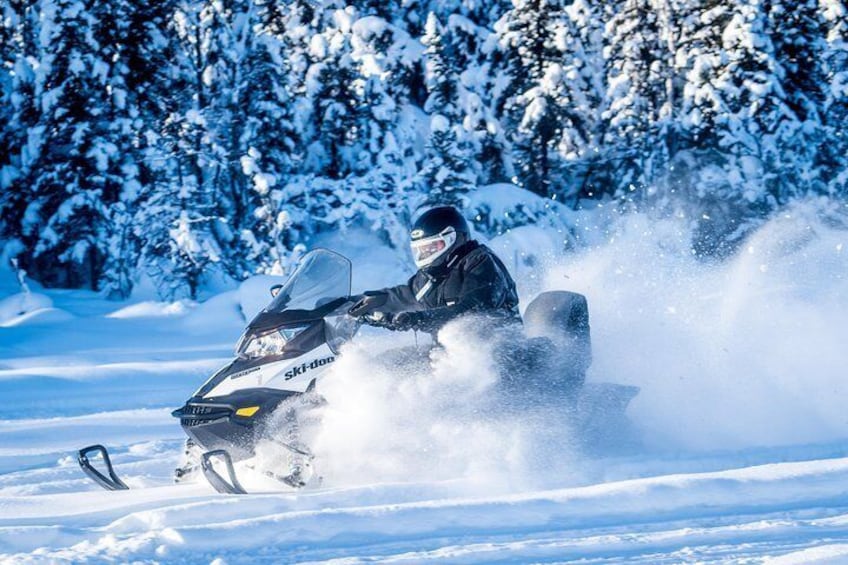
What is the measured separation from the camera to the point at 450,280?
597cm

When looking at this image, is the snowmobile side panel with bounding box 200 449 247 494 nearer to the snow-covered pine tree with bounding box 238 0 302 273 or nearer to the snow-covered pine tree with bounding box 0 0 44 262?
the snow-covered pine tree with bounding box 238 0 302 273

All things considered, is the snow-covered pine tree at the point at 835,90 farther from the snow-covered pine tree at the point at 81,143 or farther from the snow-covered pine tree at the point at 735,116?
the snow-covered pine tree at the point at 81,143

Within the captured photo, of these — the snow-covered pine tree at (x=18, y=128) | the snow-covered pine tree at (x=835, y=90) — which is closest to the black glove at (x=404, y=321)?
the snow-covered pine tree at (x=18, y=128)

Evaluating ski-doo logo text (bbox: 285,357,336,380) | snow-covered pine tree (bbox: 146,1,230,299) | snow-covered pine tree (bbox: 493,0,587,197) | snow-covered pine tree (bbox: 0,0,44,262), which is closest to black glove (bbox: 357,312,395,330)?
ski-doo logo text (bbox: 285,357,336,380)

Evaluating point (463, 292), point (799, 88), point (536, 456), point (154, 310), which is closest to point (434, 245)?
point (463, 292)

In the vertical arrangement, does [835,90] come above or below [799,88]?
below

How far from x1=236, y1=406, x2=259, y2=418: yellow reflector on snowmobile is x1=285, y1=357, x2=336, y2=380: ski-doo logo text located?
26cm

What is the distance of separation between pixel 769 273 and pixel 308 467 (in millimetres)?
5741

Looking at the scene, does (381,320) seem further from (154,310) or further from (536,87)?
(536,87)

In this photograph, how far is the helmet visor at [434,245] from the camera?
591 centimetres

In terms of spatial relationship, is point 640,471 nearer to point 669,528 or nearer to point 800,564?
point 669,528

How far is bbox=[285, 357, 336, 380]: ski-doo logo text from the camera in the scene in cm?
543

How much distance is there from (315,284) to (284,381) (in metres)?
0.67

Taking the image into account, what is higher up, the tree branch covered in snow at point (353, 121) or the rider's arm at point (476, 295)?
the tree branch covered in snow at point (353, 121)
